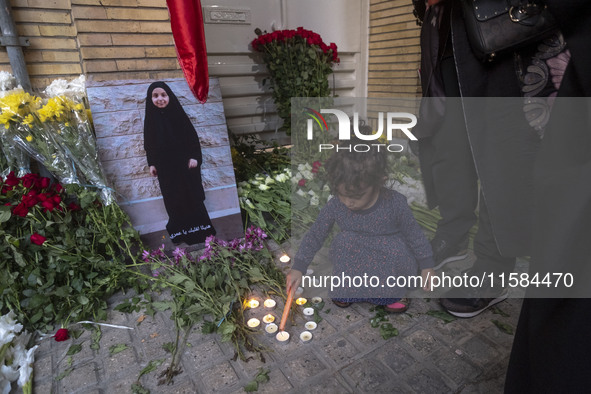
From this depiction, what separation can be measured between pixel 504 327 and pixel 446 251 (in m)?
0.44

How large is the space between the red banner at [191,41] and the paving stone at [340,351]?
177 centimetres

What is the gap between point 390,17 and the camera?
4.09 metres

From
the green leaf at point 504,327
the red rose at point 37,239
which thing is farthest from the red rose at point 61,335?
the green leaf at point 504,327

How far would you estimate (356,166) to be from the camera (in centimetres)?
127

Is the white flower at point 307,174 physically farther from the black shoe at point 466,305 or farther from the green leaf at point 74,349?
the green leaf at point 74,349

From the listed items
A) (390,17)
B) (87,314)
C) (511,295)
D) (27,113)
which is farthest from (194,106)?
(390,17)

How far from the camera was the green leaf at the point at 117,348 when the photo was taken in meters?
1.66

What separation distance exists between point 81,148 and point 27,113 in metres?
0.31

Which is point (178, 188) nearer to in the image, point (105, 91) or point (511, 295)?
point (105, 91)

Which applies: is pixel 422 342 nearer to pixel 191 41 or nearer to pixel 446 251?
pixel 446 251

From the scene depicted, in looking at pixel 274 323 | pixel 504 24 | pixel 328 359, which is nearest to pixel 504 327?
pixel 328 359

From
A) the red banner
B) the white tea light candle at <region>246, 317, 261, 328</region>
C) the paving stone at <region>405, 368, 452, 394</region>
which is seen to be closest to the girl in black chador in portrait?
the red banner

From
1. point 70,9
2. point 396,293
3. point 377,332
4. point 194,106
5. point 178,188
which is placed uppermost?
point 70,9

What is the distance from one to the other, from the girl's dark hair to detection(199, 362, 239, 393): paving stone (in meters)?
0.94
